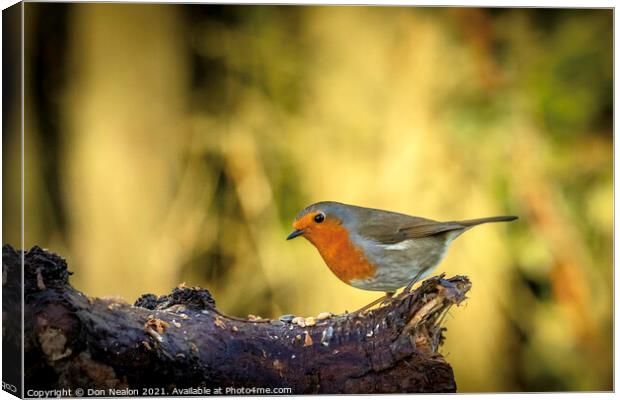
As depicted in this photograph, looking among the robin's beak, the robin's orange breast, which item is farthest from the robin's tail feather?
the robin's beak

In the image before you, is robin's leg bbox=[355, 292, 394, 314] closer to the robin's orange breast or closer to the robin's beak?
the robin's orange breast

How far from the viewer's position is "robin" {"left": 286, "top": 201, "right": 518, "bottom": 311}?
480cm

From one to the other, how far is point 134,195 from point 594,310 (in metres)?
2.35

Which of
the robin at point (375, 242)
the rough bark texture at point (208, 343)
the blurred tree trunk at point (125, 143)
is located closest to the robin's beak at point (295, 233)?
the robin at point (375, 242)

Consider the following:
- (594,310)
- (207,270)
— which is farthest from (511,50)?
(207,270)

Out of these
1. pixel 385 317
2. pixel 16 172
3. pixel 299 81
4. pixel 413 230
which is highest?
pixel 299 81

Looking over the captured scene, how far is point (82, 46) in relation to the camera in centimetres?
462

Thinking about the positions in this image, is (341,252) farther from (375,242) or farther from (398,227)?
(398,227)

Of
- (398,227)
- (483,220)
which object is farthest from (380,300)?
(483,220)

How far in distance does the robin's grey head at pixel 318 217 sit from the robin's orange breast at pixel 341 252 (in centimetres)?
1

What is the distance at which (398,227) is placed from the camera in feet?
16.1

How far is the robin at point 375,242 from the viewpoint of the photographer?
189 inches

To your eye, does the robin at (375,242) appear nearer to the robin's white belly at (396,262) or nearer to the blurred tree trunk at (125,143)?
the robin's white belly at (396,262)

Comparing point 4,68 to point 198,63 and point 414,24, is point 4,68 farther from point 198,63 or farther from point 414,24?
point 414,24
